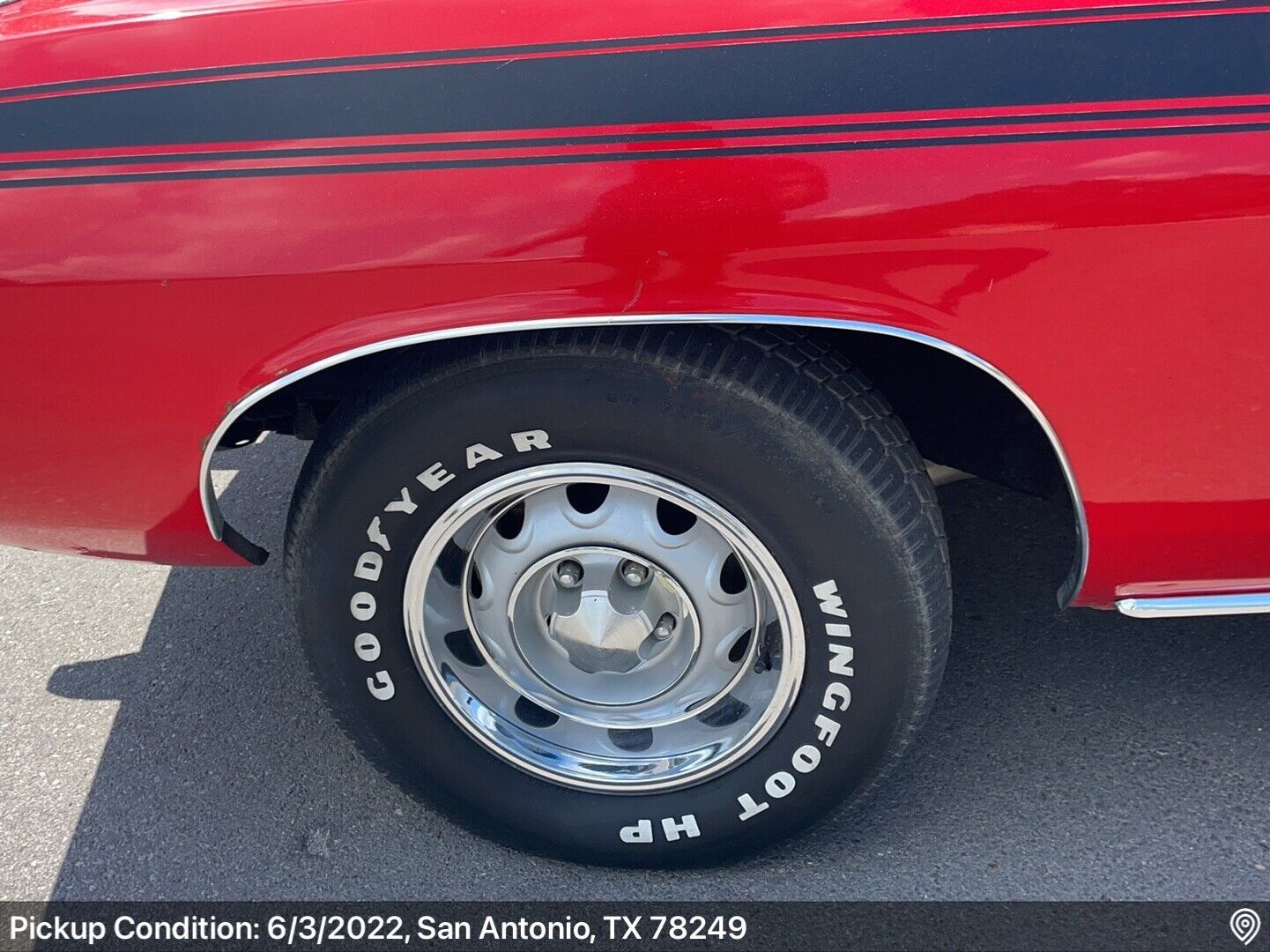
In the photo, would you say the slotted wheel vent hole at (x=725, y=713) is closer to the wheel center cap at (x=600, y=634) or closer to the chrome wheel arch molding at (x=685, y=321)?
the wheel center cap at (x=600, y=634)

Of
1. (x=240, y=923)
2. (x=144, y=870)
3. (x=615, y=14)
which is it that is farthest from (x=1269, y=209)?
(x=144, y=870)

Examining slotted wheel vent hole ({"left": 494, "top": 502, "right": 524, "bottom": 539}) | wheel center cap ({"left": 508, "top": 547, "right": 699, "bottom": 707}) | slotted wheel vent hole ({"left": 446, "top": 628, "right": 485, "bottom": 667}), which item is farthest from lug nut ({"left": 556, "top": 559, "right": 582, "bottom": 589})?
slotted wheel vent hole ({"left": 446, "top": 628, "right": 485, "bottom": 667})

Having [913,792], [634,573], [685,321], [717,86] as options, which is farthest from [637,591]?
[717,86]

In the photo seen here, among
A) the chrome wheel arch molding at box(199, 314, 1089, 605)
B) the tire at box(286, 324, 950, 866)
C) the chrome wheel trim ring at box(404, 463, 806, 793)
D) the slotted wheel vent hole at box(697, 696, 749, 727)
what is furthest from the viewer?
the slotted wheel vent hole at box(697, 696, 749, 727)

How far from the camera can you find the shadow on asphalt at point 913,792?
2158 millimetres

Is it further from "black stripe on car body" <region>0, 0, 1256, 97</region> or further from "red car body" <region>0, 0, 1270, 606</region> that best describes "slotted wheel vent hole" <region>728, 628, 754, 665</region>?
"black stripe on car body" <region>0, 0, 1256, 97</region>

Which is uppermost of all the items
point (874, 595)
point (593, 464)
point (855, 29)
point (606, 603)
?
point (855, 29)

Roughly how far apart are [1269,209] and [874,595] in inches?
31.3

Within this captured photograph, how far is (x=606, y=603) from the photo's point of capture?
2.06m

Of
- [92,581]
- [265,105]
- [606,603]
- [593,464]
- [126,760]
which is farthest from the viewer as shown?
[92,581]

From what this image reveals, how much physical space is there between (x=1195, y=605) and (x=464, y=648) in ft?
4.22

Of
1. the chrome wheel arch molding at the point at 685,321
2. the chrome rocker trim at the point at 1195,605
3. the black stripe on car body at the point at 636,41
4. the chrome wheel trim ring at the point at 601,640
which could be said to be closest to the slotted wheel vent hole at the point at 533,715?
the chrome wheel trim ring at the point at 601,640

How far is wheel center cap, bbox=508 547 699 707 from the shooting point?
2056mm

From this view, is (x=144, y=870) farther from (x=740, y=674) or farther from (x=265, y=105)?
(x=265, y=105)
